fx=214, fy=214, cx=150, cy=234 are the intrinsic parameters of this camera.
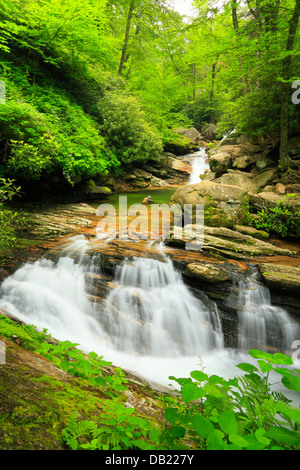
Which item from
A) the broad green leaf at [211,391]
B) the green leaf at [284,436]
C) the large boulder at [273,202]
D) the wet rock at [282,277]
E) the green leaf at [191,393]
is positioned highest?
the large boulder at [273,202]

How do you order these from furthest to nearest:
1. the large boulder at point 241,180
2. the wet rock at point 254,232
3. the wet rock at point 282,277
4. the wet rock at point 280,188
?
the large boulder at point 241,180 → the wet rock at point 280,188 → the wet rock at point 254,232 → the wet rock at point 282,277

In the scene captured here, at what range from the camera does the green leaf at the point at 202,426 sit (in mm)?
1007

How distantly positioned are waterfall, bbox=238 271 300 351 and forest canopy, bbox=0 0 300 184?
602 centimetres

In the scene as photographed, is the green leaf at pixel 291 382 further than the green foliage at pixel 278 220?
No

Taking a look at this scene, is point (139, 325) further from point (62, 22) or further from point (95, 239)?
point (62, 22)

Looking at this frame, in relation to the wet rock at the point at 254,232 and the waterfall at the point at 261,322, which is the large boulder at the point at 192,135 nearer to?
the wet rock at the point at 254,232

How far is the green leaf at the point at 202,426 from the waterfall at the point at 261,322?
3599 mm

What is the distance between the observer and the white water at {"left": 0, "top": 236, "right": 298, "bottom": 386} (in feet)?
12.2

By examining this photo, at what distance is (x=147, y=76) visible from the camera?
1880 centimetres

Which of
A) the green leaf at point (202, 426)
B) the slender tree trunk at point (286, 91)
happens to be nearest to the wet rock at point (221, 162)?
the slender tree trunk at point (286, 91)

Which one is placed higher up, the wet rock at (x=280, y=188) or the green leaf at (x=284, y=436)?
the wet rock at (x=280, y=188)

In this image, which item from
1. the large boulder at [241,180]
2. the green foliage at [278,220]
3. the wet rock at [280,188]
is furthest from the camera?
the large boulder at [241,180]

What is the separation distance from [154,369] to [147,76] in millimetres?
22220

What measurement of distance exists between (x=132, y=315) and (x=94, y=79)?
13.8 meters
